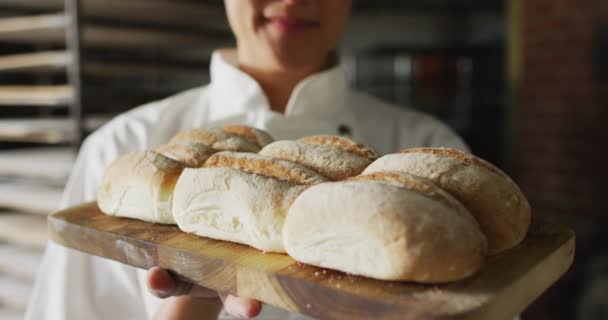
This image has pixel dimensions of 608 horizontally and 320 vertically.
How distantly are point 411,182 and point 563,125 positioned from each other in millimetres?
2776

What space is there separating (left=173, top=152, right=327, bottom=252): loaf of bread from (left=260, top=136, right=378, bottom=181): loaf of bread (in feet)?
0.09

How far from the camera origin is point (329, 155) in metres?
0.80

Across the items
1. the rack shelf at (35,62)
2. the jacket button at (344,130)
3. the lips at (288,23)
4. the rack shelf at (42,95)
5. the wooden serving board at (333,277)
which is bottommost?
the wooden serving board at (333,277)

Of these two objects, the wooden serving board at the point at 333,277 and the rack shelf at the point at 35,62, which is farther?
the rack shelf at the point at 35,62

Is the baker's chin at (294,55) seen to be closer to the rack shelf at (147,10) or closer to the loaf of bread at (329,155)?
the loaf of bread at (329,155)

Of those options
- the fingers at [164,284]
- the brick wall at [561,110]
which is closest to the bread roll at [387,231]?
the fingers at [164,284]

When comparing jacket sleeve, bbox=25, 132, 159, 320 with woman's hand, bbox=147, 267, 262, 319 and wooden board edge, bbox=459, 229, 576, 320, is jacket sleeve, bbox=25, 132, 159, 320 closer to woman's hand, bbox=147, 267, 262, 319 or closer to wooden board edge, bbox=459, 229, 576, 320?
woman's hand, bbox=147, 267, 262, 319

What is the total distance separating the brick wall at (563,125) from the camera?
2.91 m

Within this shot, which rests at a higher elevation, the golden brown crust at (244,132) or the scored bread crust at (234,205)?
the golden brown crust at (244,132)

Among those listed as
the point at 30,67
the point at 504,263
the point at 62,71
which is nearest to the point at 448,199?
the point at 504,263

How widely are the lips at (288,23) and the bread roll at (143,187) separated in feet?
1.57

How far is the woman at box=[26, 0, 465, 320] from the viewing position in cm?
122

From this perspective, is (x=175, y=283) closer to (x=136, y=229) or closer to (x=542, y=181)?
(x=136, y=229)

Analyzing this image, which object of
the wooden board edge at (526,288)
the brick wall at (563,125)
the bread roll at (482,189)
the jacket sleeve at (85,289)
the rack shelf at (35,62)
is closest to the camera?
the wooden board edge at (526,288)
